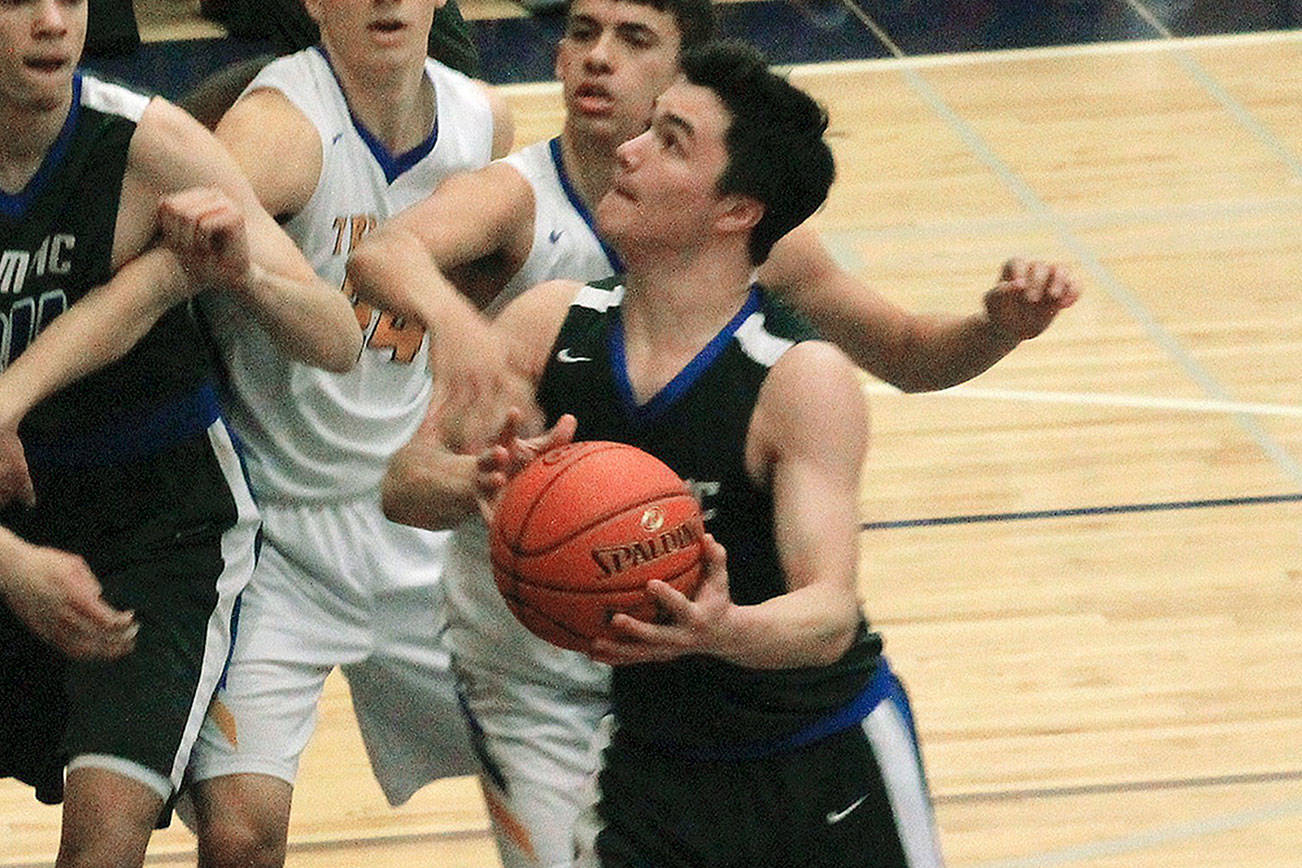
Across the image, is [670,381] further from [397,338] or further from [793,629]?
[397,338]

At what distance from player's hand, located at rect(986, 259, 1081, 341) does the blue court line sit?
9.10 feet

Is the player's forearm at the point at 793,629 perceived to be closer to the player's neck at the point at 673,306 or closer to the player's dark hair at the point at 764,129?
the player's neck at the point at 673,306

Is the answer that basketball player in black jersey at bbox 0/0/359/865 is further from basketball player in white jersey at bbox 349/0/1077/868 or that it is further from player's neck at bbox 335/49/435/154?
player's neck at bbox 335/49/435/154

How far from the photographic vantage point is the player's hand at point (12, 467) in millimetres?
3590

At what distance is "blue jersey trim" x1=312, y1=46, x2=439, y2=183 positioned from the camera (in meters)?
4.46

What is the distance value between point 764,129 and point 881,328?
68 centimetres

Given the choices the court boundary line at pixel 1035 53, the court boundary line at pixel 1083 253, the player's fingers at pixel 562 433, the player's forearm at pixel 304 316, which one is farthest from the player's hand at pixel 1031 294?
the court boundary line at pixel 1035 53

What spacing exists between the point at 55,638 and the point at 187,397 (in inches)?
23.7

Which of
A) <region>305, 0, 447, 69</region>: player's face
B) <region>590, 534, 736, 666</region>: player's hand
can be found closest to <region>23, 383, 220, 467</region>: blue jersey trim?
<region>305, 0, 447, 69</region>: player's face

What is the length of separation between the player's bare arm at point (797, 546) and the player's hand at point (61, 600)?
867 mm

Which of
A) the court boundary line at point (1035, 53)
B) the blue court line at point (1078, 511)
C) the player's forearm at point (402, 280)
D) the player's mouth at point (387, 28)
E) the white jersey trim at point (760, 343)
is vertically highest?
the player's mouth at point (387, 28)

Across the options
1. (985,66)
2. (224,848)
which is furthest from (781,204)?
(985,66)

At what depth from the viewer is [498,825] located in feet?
13.3

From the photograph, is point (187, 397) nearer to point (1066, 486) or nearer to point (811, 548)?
point (811, 548)
